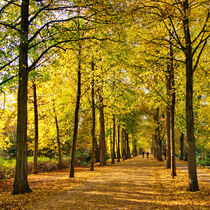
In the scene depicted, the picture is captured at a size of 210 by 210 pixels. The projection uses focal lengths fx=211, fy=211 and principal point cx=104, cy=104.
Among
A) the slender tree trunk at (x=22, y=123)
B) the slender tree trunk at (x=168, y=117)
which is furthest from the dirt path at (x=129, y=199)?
the slender tree trunk at (x=168, y=117)

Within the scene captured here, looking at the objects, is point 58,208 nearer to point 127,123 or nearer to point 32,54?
point 32,54

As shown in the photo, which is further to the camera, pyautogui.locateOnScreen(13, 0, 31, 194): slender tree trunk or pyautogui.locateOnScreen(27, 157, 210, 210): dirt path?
pyautogui.locateOnScreen(13, 0, 31, 194): slender tree trunk


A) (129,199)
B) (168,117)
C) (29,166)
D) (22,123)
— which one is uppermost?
(168,117)

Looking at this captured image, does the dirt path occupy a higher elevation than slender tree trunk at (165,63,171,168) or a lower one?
lower

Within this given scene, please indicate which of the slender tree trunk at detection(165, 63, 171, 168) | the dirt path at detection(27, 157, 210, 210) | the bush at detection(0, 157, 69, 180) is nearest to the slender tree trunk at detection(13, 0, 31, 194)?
the dirt path at detection(27, 157, 210, 210)

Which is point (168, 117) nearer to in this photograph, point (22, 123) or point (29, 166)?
point (29, 166)

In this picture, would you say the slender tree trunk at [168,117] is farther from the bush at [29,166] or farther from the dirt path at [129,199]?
the bush at [29,166]

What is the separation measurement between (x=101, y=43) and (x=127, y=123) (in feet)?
63.5

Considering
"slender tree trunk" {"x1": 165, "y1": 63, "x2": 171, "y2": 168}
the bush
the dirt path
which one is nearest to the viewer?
the dirt path

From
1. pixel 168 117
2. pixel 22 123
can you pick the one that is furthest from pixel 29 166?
pixel 168 117

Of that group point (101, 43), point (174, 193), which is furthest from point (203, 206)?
point (101, 43)

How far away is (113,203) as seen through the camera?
666 centimetres

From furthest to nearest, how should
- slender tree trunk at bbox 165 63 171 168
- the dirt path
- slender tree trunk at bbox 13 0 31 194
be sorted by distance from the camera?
slender tree trunk at bbox 165 63 171 168 → slender tree trunk at bbox 13 0 31 194 → the dirt path

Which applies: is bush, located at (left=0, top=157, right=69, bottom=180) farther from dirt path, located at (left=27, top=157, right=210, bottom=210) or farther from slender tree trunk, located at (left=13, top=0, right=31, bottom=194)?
dirt path, located at (left=27, top=157, right=210, bottom=210)
